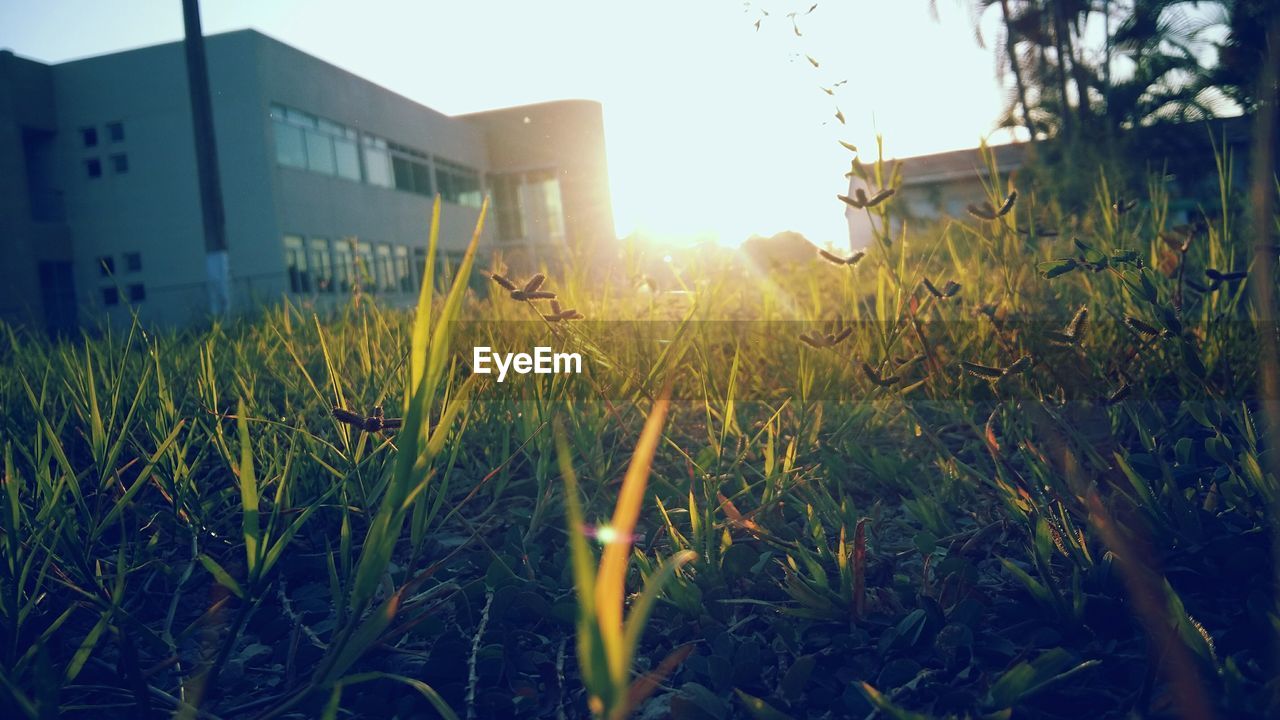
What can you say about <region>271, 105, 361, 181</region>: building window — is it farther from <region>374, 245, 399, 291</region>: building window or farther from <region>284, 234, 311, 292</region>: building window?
<region>374, 245, 399, 291</region>: building window

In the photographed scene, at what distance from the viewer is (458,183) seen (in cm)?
2900

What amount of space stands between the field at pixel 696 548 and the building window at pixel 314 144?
19.1m

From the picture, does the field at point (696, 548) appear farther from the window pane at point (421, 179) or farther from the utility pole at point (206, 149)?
the window pane at point (421, 179)

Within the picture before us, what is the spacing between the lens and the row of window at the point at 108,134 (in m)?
18.9

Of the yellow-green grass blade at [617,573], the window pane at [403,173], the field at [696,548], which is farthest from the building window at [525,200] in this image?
the yellow-green grass blade at [617,573]

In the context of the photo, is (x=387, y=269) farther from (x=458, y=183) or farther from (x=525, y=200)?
(x=525, y=200)

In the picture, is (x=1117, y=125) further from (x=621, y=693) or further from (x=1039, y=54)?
(x=621, y=693)

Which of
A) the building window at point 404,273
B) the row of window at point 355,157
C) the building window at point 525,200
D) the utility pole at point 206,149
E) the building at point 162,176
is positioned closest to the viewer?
the utility pole at point 206,149

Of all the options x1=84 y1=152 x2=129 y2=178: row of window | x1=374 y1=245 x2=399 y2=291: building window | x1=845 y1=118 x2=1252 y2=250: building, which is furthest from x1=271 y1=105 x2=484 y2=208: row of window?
x1=845 y1=118 x2=1252 y2=250: building

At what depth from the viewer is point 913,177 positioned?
91.5 feet

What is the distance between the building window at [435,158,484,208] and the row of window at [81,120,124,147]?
940 cm

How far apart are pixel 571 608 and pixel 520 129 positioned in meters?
30.6

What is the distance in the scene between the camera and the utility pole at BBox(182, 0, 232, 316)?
9.86 m

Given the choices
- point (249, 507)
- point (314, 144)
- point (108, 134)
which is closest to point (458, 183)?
point (314, 144)
